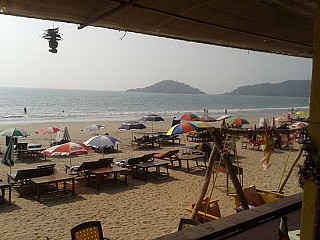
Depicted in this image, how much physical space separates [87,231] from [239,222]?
1538 millimetres

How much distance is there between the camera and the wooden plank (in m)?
2.58

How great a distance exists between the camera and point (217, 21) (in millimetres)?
2656

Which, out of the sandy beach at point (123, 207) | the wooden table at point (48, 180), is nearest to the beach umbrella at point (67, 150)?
the sandy beach at point (123, 207)

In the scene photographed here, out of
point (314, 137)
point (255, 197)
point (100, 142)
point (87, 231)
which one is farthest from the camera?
point (100, 142)

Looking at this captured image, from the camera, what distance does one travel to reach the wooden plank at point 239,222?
258 centimetres

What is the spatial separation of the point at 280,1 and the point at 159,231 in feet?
16.2

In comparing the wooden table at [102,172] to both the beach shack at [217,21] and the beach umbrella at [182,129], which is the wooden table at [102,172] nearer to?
the beach umbrella at [182,129]

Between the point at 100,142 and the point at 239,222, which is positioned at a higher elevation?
the point at 239,222

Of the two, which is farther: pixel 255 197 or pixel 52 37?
pixel 255 197

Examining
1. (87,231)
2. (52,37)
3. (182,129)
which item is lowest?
(87,231)

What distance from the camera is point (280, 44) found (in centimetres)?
362

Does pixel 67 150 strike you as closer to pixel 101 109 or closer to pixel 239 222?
pixel 239 222

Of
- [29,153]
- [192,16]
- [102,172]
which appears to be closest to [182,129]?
[102,172]

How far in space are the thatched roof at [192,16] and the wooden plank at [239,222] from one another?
1.76 meters
